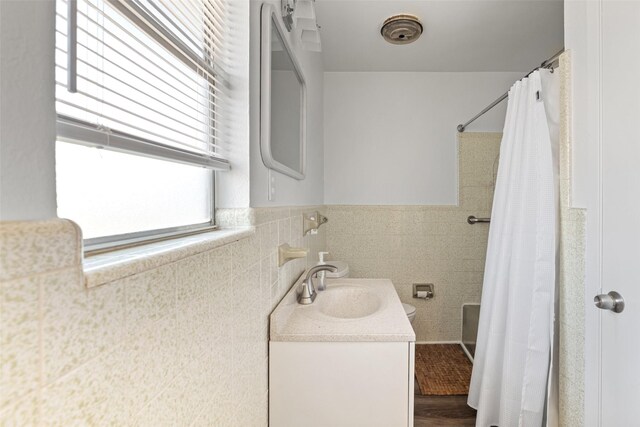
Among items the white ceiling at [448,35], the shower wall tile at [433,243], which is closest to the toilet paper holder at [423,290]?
the shower wall tile at [433,243]

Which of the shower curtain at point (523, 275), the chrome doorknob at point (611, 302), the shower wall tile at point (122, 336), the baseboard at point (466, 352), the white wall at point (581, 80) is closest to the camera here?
the shower wall tile at point (122, 336)

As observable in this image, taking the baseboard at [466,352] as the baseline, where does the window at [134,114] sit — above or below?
above

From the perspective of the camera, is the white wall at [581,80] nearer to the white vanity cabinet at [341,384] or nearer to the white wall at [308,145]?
the white vanity cabinet at [341,384]

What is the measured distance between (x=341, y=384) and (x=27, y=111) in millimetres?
1152

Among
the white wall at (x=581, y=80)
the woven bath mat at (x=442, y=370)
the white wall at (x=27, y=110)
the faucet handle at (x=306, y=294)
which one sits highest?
the white wall at (x=581, y=80)

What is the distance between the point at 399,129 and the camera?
112 inches

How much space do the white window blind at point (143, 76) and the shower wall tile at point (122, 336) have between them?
194 millimetres

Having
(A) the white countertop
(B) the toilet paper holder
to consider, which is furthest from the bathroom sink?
(B) the toilet paper holder

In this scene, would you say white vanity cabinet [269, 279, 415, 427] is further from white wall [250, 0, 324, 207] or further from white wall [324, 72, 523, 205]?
white wall [324, 72, 523, 205]

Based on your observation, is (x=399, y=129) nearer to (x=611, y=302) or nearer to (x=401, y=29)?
(x=401, y=29)

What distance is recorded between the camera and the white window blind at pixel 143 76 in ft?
1.43

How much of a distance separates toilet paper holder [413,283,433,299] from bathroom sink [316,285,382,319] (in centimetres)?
116

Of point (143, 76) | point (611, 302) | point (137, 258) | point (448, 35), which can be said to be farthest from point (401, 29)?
point (137, 258)

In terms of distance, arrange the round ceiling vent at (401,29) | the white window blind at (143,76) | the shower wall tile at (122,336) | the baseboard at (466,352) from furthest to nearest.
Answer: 1. the baseboard at (466,352)
2. the round ceiling vent at (401,29)
3. the white window blind at (143,76)
4. the shower wall tile at (122,336)
